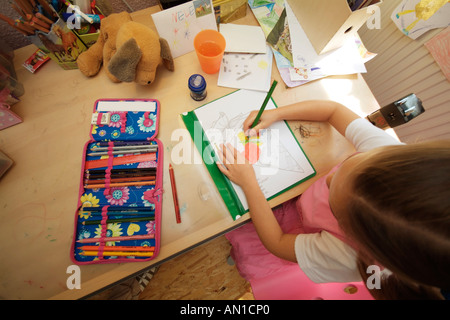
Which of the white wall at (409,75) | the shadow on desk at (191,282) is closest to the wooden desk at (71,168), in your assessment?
the white wall at (409,75)

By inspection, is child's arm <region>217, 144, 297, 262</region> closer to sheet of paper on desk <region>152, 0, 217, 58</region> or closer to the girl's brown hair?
the girl's brown hair

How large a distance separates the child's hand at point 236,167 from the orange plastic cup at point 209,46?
248 mm

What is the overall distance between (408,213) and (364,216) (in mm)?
63

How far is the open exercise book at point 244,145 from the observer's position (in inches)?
21.6

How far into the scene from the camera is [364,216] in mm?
364

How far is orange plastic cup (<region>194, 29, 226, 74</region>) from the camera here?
58 centimetres

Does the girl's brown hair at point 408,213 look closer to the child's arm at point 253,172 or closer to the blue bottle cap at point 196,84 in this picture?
the child's arm at point 253,172

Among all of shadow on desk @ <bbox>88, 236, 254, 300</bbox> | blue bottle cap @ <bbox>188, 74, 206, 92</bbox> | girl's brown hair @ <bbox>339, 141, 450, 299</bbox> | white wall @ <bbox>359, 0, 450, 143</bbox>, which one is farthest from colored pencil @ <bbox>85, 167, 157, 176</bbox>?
white wall @ <bbox>359, 0, 450, 143</bbox>

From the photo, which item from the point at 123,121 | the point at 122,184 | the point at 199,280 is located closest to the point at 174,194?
the point at 122,184

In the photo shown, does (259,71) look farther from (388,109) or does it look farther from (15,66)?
(15,66)

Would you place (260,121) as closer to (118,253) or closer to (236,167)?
(236,167)

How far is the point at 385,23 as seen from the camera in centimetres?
80
